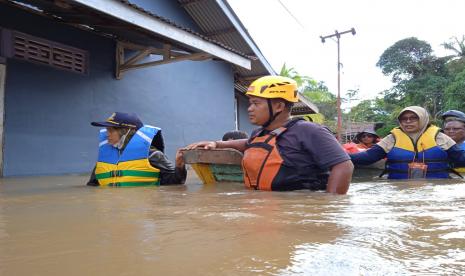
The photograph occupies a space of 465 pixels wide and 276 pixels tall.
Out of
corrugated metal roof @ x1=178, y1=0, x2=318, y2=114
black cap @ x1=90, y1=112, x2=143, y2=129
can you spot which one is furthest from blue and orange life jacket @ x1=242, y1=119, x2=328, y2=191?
corrugated metal roof @ x1=178, y1=0, x2=318, y2=114

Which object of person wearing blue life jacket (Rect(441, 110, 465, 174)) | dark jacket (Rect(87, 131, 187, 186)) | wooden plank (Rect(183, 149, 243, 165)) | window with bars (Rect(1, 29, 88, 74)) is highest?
window with bars (Rect(1, 29, 88, 74))

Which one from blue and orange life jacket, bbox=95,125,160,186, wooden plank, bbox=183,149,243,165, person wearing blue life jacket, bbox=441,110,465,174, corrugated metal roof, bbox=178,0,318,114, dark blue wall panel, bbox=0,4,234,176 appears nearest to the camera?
wooden plank, bbox=183,149,243,165

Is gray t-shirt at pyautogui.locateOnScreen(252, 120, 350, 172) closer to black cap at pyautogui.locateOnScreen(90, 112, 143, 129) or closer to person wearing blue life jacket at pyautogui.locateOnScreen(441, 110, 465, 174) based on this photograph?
black cap at pyautogui.locateOnScreen(90, 112, 143, 129)

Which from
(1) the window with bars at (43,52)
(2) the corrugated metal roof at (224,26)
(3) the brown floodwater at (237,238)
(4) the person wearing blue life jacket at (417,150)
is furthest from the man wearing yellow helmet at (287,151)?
(2) the corrugated metal roof at (224,26)

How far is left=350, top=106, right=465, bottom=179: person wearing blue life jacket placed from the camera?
203 inches

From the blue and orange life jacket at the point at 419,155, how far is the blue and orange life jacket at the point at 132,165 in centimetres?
290

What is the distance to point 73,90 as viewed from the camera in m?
7.30

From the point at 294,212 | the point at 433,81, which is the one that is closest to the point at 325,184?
the point at 294,212

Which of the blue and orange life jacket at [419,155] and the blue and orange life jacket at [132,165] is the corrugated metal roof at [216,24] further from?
the blue and orange life jacket at [132,165]

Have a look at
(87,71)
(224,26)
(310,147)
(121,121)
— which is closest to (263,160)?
(310,147)

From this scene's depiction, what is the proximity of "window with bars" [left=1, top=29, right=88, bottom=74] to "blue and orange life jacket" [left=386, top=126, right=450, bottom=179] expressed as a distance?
5060 mm

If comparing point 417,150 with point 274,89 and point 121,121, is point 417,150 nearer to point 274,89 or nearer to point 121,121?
point 274,89

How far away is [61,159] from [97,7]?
2.82 meters

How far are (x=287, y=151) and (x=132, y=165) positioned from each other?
166cm
